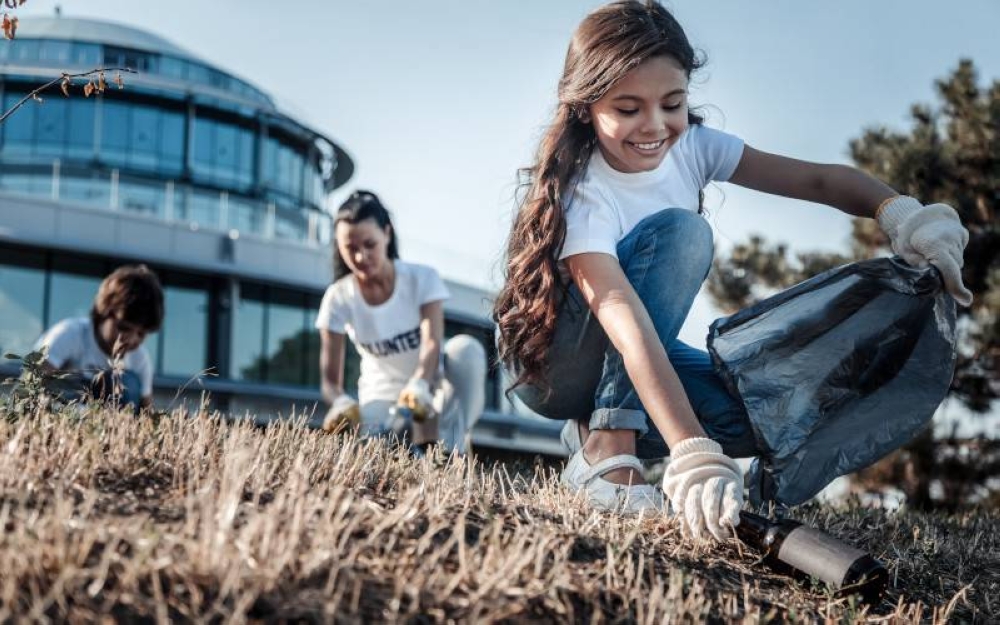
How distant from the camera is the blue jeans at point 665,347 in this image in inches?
123

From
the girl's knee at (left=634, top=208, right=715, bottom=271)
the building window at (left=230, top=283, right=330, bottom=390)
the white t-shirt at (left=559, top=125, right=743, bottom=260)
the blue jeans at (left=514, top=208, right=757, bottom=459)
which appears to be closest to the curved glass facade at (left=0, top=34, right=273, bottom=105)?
the building window at (left=230, top=283, right=330, bottom=390)

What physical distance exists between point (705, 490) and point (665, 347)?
2.76ft

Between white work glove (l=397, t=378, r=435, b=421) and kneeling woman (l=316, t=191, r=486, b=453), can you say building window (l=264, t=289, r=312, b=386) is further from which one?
white work glove (l=397, t=378, r=435, b=421)

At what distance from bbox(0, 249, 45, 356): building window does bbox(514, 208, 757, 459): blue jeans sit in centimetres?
1859

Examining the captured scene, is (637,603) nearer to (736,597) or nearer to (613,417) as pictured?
(736,597)

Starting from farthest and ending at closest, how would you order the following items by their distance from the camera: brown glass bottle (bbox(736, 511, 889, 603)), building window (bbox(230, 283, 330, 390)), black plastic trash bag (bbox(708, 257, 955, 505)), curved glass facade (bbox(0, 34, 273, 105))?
curved glass facade (bbox(0, 34, 273, 105)) < building window (bbox(230, 283, 330, 390)) < black plastic trash bag (bbox(708, 257, 955, 505)) < brown glass bottle (bbox(736, 511, 889, 603))

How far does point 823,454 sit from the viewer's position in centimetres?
344

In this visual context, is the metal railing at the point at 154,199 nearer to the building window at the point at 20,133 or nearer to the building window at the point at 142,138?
the building window at the point at 20,133

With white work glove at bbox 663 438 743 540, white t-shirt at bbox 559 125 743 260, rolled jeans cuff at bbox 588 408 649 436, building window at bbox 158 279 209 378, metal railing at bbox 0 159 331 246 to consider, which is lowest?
white work glove at bbox 663 438 743 540

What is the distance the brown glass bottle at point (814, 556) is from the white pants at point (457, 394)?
145 inches

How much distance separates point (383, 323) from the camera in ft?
19.9

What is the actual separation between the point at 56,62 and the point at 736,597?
32.9 metres

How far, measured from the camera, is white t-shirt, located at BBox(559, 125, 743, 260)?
10.2 feet

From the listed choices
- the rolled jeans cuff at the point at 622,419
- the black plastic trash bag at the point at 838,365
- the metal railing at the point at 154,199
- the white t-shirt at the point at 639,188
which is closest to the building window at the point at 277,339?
the metal railing at the point at 154,199
